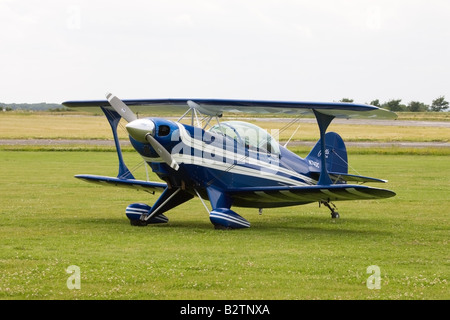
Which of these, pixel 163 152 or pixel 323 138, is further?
pixel 323 138

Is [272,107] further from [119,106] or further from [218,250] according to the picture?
[218,250]

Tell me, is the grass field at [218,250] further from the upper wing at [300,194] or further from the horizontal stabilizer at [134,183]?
the horizontal stabilizer at [134,183]

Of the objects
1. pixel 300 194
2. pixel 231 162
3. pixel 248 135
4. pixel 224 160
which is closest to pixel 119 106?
→ pixel 224 160

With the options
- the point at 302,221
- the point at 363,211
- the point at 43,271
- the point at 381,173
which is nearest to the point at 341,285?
the point at 43,271

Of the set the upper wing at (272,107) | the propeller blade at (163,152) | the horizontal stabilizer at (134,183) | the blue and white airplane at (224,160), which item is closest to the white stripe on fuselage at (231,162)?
the blue and white airplane at (224,160)

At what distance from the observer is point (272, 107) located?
15.3m

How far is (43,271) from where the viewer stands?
32.7ft

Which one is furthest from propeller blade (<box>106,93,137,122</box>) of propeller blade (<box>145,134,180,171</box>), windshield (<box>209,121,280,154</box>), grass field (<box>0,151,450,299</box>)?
grass field (<box>0,151,450,299</box>)

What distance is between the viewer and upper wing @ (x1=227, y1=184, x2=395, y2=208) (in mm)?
13906

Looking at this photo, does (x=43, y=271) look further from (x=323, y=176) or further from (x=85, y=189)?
(x=85, y=189)

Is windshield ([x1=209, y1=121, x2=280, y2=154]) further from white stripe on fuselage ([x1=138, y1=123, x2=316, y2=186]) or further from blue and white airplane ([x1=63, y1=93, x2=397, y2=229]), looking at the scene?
white stripe on fuselage ([x1=138, y1=123, x2=316, y2=186])

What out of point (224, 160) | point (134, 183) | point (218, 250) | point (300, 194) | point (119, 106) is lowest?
point (218, 250)

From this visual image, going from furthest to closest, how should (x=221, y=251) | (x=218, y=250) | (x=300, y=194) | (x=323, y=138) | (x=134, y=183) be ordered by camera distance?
(x=134, y=183), (x=300, y=194), (x=323, y=138), (x=218, y=250), (x=221, y=251)

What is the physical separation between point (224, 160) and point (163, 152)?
5.48ft
